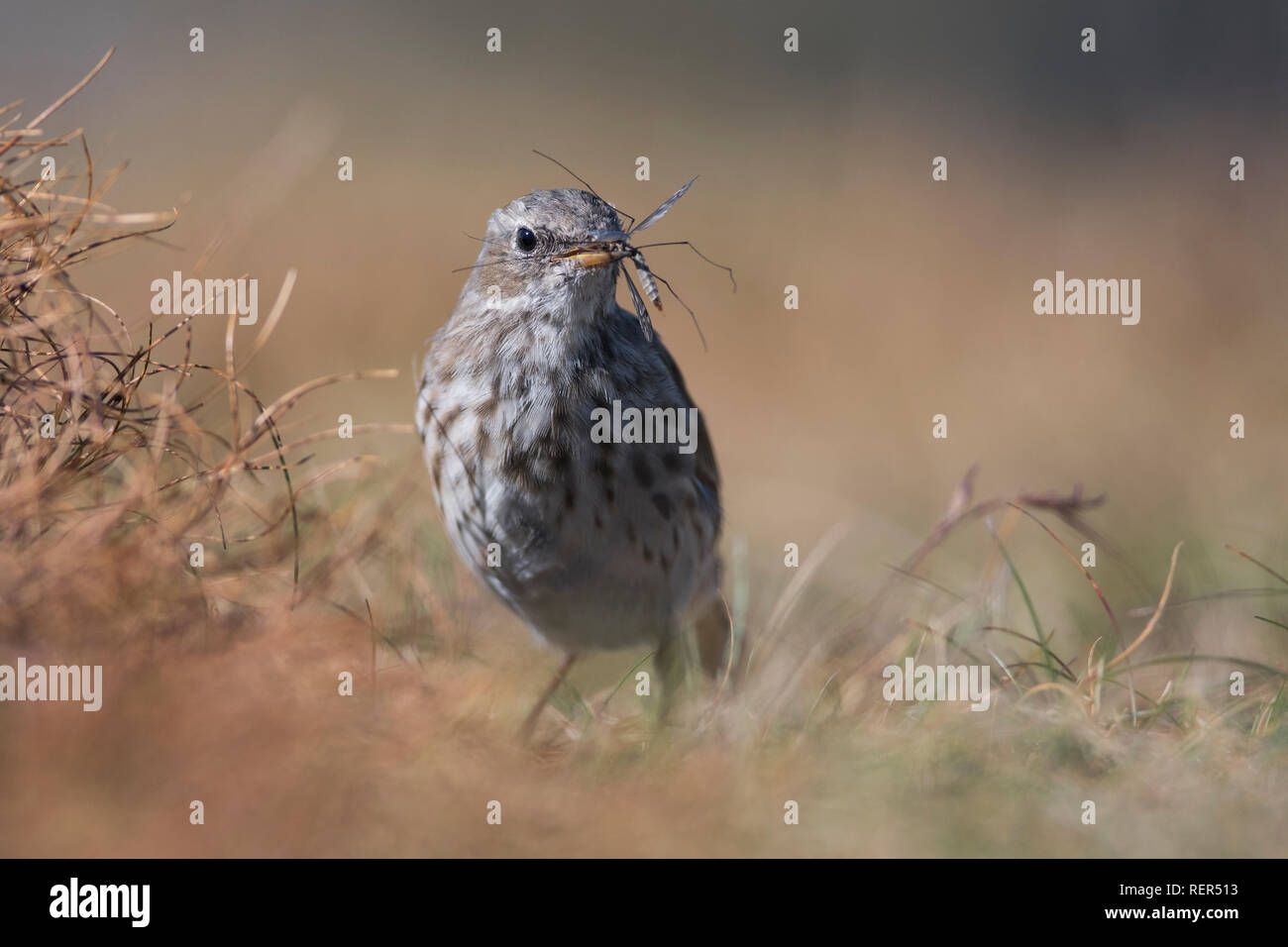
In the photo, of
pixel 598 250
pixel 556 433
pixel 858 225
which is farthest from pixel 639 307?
pixel 858 225

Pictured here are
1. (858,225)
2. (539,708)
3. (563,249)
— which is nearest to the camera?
(539,708)

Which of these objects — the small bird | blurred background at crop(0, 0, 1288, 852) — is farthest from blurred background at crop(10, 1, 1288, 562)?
the small bird

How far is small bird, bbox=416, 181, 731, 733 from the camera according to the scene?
4.02 meters

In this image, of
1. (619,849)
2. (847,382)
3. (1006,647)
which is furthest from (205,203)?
(619,849)

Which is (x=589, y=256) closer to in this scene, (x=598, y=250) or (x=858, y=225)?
(x=598, y=250)

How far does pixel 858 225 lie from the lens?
39.6 feet

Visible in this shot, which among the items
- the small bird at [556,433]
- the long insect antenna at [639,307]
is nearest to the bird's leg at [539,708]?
the small bird at [556,433]

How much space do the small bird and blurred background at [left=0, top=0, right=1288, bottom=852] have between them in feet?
2.87

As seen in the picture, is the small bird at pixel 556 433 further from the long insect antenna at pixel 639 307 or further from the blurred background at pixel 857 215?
the blurred background at pixel 857 215

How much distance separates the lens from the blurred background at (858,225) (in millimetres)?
8047

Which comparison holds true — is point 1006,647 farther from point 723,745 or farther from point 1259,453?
point 1259,453

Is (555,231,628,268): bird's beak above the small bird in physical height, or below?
above

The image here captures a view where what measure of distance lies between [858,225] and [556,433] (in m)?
8.66

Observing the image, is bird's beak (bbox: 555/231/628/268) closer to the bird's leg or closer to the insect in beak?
the insect in beak
